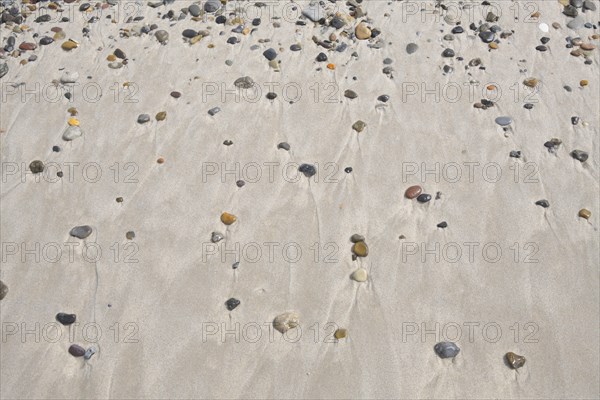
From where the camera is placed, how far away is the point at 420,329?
11.4ft

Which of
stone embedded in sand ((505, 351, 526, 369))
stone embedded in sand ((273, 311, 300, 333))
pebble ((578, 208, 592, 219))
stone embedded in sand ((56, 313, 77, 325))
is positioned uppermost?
pebble ((578, 208, 592, 219))

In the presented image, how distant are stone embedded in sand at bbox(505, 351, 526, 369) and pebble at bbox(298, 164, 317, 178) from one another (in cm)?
182

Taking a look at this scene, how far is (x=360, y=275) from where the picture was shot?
12.0ft

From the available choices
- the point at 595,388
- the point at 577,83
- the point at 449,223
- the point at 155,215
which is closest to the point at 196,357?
the point at 155,215

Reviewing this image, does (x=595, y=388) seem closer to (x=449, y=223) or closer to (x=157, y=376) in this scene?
(x=449, y=223)

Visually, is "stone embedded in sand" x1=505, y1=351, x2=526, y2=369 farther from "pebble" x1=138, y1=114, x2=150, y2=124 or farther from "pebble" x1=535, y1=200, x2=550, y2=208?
"pebble" x1=138, y1=114, x2=150, y2=124

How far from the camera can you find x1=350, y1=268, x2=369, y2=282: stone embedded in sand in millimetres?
3656

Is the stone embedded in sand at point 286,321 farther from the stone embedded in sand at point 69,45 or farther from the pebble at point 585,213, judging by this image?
the stone embedded in sand at point 69,45

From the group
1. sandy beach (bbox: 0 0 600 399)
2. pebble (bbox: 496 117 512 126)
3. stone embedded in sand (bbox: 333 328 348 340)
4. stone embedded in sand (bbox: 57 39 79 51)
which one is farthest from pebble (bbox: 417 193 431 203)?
stone embedded in sand (bbox: 57 39 79 51)

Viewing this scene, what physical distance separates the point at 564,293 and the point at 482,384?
0.87 metres

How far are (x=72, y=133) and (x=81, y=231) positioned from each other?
102cm

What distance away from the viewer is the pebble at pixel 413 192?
13.4 ft

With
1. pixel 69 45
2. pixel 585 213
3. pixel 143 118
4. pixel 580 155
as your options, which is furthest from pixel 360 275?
pixel 69 45

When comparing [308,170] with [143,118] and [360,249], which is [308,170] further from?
[143,118]
